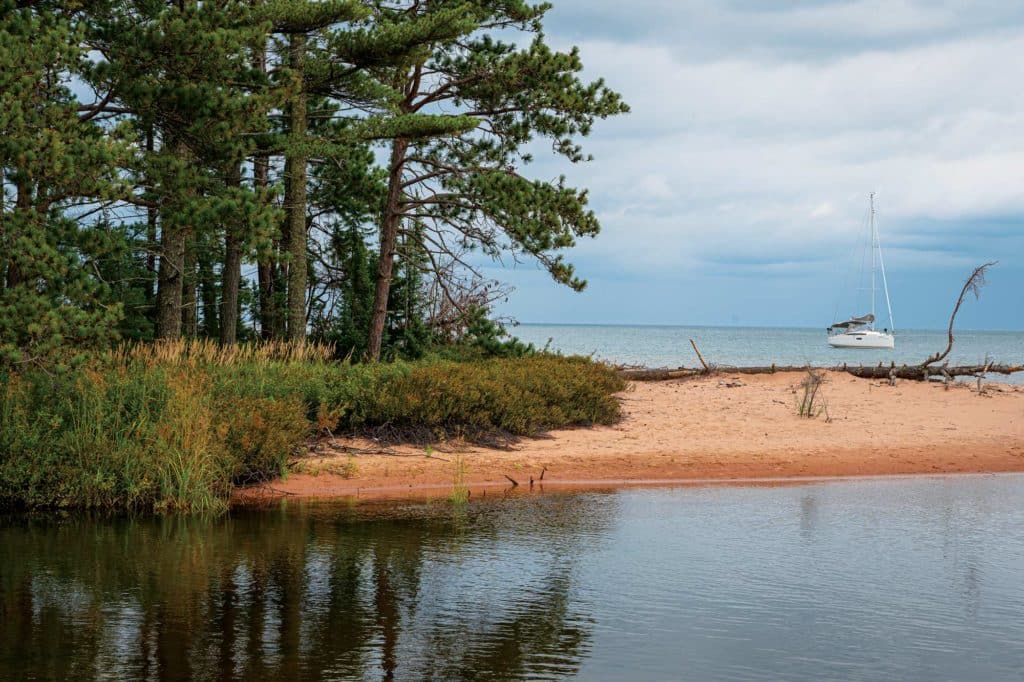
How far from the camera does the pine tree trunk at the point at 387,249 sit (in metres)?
25.4

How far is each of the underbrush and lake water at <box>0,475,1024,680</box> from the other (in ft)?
2.38

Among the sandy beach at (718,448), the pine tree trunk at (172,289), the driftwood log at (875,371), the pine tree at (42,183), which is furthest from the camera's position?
the driftwood log at (875,371)

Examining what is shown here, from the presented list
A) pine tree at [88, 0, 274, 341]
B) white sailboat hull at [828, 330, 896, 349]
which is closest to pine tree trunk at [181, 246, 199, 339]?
pine tree at [88, 0, 274, 341]

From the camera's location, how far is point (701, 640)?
A: 25.2ft

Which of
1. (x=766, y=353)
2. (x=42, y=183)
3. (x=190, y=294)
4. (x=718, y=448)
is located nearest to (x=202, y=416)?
(x=42, y=183)

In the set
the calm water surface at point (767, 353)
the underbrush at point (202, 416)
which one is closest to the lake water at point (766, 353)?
the calm water surface at point (767, 353)

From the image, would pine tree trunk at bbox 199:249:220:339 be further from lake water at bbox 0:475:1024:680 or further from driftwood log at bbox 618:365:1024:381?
lake water at bbox 0:475:1024:680

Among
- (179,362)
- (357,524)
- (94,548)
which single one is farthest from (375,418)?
(94,548)

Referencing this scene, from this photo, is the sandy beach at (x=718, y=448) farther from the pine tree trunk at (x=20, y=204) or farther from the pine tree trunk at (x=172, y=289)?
the pine tree trunk at (x=172, y=289)

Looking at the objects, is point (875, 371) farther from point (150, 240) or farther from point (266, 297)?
point (150, 240)

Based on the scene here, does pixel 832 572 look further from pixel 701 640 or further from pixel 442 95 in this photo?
pixel 442 95

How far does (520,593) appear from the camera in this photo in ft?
29.4

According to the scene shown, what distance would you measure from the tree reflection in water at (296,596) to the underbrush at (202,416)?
0.66m

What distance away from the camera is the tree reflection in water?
279 inches
